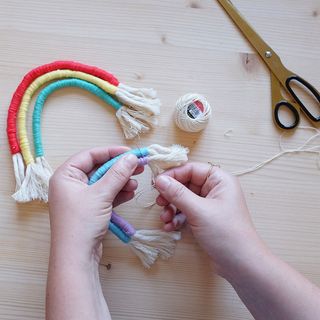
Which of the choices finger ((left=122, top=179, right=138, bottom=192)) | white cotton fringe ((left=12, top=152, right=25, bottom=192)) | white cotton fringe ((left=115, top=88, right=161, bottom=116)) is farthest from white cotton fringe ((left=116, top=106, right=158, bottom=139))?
white cotton fringe ((left=12, top=152, right=25, bottom=192))

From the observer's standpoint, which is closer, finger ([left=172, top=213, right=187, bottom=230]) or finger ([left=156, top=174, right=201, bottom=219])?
finger ([left=156, top=174, right=201, bottom=219])

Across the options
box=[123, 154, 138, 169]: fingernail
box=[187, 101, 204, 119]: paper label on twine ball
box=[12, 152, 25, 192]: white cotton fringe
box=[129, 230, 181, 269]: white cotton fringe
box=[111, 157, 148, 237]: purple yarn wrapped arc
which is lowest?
box=[129, 230, 181, 269]: white cotton fringe

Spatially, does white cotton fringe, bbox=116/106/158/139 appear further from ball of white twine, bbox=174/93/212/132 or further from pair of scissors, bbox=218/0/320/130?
pair of scissors, bbox=218/0/320/130

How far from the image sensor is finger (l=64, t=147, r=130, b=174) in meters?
0.78

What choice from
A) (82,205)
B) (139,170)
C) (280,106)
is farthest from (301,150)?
(82,205)

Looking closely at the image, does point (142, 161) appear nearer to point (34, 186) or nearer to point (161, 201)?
point (161, 201)

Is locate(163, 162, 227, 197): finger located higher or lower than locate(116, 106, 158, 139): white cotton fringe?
lower

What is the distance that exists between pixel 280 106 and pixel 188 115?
0.22m

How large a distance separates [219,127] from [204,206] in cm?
23

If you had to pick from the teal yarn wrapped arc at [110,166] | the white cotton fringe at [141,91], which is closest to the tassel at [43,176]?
the teal yarn wrapped arc at [110,166]

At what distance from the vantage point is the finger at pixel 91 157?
2.55 feet

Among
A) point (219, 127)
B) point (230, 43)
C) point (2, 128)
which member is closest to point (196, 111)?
point (219, 127)

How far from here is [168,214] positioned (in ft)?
2.74

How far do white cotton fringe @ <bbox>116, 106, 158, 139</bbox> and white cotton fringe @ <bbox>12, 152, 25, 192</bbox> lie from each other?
0.22m
